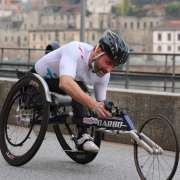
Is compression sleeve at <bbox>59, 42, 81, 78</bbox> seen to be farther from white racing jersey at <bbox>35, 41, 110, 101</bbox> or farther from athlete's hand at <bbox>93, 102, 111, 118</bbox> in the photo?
athlete's hand at <bbox>93, 102, 111, 118</bbox>

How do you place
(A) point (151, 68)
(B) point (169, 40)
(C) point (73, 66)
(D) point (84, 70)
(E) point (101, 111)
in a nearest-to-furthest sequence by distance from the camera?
(E) point (101, 111) < (C) point (73, 66) < (D) point (84, 70) < (A) point (151, 68) < (B) point (169, 40)

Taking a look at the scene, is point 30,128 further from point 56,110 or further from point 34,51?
point 34,51

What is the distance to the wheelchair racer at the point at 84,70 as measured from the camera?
6.14m

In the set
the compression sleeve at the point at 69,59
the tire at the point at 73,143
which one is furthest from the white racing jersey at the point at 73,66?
the tire at the point at 73,143

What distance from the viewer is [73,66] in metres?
6.26

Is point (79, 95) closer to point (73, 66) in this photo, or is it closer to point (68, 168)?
point (73, 66)

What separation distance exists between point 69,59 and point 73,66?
0.08 metres

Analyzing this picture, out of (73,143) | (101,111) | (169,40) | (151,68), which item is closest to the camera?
(101,111)

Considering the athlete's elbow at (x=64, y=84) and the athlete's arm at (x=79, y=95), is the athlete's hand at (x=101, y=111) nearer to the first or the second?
the athlete's arm at (x=79, y=95)

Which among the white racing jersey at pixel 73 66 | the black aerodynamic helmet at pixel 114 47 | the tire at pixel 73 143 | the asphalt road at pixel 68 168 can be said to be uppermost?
the black aerodynamic helmet at pixel 114 47

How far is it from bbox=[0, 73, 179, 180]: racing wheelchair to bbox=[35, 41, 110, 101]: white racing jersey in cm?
15

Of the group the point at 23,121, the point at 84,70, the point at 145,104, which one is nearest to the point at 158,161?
the point at 84,70

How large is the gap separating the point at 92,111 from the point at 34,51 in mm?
17110

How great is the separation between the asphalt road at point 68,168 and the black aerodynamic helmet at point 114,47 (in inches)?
42.9
